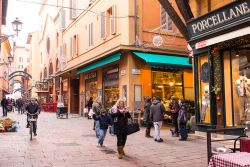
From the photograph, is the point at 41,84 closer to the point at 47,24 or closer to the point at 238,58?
the point at 47,24

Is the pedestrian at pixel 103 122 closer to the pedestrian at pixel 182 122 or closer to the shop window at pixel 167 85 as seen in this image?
the pedestrian at pixel 182 122

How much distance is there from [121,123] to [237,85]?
4801 millimetres

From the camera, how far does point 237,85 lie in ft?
38.3

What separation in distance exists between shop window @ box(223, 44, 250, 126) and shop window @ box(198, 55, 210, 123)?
82cm

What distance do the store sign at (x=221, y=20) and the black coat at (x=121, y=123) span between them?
4.26m

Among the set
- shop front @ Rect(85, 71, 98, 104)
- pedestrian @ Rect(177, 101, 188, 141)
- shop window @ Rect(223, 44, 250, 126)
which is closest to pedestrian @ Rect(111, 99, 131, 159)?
pedestrian @ Rect(177, 101, 188, 141)

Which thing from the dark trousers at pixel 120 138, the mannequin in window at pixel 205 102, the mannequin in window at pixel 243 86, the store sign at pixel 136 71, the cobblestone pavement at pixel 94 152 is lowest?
the cobblestone pavement at pixel 94 152

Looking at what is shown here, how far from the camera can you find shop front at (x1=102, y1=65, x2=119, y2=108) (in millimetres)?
20123

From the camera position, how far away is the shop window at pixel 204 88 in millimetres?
12633

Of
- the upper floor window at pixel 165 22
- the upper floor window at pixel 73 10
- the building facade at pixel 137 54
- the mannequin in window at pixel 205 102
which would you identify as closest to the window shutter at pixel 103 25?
the building facade at pixel 137 54

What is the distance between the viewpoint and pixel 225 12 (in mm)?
10578

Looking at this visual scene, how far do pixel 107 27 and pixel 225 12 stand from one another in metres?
11.4

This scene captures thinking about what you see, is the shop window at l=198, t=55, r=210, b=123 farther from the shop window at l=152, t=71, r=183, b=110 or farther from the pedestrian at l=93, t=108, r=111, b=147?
the shop window at l=152, t=71, r=183, b=110

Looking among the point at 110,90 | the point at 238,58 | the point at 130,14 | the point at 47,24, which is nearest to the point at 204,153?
the point at 238,58
